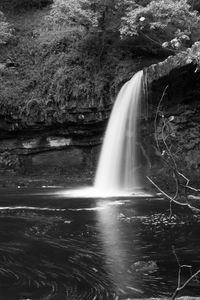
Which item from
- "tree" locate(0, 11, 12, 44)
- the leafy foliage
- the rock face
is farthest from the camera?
the leafy foliage

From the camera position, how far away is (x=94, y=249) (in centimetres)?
725

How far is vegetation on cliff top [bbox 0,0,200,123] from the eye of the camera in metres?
15.9

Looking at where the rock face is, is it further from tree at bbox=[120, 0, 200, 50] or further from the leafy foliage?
the leafy foliage

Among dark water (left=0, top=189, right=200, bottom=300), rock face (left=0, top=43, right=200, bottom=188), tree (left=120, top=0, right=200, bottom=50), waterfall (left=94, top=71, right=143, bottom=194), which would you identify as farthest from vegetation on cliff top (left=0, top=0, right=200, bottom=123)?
dark water (left=0, top=189, right=200, bottom=300)

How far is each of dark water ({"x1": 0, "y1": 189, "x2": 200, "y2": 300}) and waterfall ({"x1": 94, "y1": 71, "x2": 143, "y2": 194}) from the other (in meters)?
4.04

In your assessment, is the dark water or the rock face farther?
the rock face

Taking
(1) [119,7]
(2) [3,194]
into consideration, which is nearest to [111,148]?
(2) [3,194]

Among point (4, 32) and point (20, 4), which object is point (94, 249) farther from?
point (20, 4)

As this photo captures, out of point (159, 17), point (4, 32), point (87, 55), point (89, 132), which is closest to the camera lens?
point (159, 17)

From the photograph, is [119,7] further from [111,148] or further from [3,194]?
[3,194]

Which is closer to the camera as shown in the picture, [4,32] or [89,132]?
[89,132]

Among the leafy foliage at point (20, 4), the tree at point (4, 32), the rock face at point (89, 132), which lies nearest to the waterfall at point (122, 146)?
the rock face at point (89, 132)

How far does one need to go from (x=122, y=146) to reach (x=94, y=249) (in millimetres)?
8719

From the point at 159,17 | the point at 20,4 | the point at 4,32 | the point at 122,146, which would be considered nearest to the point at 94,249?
the point at 122,146
